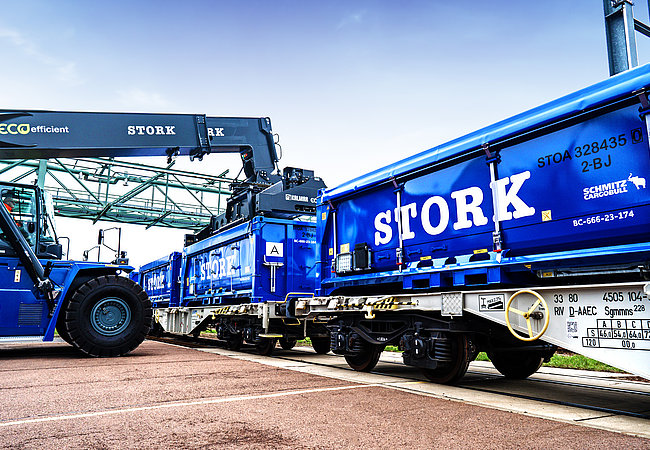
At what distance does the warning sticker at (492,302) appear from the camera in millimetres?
A: 6000

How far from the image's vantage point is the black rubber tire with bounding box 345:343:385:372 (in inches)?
324

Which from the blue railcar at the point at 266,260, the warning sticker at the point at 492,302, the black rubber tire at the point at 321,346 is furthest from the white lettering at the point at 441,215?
the black rubber tire at the point at 321,346

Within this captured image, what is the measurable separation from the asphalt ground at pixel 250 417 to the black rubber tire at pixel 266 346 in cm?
408

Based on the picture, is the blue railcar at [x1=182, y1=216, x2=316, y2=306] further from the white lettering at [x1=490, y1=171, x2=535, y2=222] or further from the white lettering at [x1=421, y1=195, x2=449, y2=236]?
the white lettering at [x1=490, y1=171, x2=535, y2=222]

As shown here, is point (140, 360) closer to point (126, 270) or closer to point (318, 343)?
point (126, 270)

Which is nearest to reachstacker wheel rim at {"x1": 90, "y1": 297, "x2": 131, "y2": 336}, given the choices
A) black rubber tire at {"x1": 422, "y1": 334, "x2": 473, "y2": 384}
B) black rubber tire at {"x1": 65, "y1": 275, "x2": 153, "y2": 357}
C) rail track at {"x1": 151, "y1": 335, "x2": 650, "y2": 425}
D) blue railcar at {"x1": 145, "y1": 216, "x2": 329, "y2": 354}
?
black rubber tire at {"x1": 65, "y1": 275, "x2": 153, "y2": 357}

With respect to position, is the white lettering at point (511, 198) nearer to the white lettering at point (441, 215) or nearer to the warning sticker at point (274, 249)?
the white lettering at point (441, 215)

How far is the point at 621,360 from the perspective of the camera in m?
4.84

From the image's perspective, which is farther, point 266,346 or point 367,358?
point 266,346

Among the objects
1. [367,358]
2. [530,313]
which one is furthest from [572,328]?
[367,358]

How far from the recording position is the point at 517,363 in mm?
7738

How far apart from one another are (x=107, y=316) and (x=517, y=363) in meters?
7.77

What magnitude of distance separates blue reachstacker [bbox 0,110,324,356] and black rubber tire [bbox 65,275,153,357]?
19 mm

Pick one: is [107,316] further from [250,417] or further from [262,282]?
[250,417]
